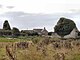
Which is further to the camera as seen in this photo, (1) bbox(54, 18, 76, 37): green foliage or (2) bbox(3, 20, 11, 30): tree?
(2) bbox(3, 20, 11, 30): tree

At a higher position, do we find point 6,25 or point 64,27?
point 6,25

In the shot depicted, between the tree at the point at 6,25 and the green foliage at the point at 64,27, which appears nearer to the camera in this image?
the green foliage at the point at 64,27

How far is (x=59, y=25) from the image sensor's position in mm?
70000

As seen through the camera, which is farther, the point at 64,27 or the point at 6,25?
the point at 6,25

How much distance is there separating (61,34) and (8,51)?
56.8m

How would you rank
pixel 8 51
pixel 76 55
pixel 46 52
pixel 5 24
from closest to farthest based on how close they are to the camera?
pixel 8 51, pixel 46 52, pixel 76 55, pixel 5 24

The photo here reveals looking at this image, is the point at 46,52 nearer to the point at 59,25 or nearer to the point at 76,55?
the point at 76,55

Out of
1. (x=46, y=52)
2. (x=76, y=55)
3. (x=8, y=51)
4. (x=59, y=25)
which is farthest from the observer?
(x=59, y=25)

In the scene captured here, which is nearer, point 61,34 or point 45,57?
point 45,57

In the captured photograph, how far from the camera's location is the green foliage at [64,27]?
6938cm

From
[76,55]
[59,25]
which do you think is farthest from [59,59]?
[59,25]

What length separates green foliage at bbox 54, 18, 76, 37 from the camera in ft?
228

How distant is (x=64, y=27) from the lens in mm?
71000

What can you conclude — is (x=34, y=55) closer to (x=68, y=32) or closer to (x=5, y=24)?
(x=68, y=32)
